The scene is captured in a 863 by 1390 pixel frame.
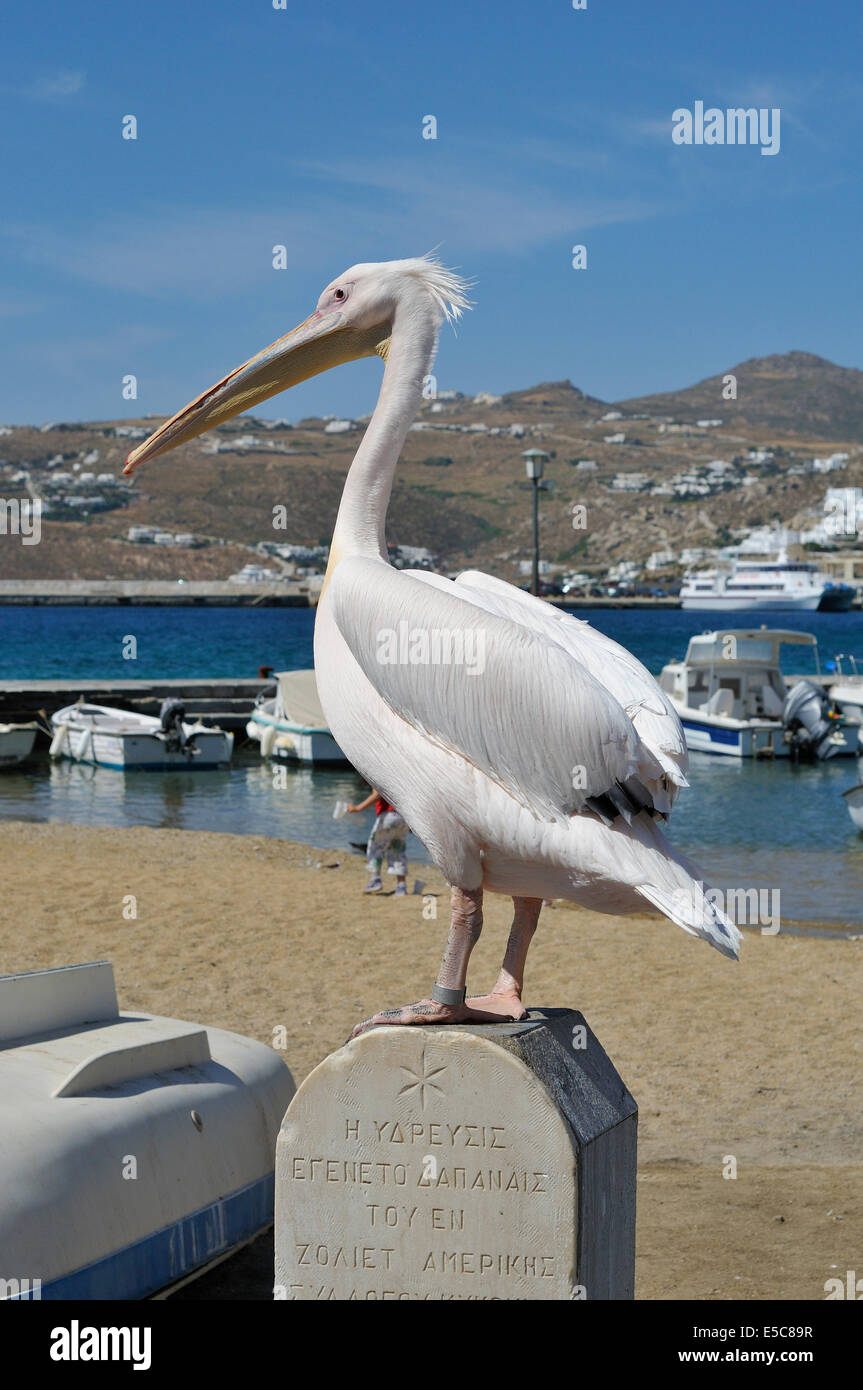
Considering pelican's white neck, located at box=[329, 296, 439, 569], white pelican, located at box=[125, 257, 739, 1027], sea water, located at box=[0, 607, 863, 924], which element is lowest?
sea water, located at box=[0, 607, 863, 924]

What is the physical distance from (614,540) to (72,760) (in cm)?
16265

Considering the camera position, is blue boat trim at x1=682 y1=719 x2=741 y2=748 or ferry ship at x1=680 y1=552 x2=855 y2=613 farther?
ferry ship at x1=680 y1=552 x2=855 y2=613

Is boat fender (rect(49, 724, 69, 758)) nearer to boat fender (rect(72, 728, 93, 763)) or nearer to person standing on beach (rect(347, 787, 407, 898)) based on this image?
boat fender (rect(72, 728, 93, 763))

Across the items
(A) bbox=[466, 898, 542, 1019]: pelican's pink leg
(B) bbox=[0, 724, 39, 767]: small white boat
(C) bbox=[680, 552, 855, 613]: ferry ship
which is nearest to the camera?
(A) bbox=[466, 898, 542, 1019]: pelican's pink leg

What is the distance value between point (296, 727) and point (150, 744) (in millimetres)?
3106

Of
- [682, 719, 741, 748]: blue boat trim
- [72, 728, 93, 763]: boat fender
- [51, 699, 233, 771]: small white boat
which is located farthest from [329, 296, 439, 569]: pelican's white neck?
[682, 719, 741, 748]: blue boat trim

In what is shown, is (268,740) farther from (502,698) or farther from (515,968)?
(502,698)

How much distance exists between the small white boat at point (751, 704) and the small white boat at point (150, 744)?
10.5 metres

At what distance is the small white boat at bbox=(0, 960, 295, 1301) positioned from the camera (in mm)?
4348

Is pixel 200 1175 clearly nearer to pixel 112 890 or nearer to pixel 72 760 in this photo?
pixel 112 890

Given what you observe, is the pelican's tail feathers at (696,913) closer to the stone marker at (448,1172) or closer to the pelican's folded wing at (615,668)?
the pelican's folded wing at (615,668)

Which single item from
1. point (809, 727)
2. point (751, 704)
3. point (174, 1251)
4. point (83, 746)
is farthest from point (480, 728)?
point (751, 704)

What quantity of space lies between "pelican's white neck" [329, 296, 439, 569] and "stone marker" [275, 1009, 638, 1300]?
4.28ft

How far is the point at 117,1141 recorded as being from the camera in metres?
4.68
